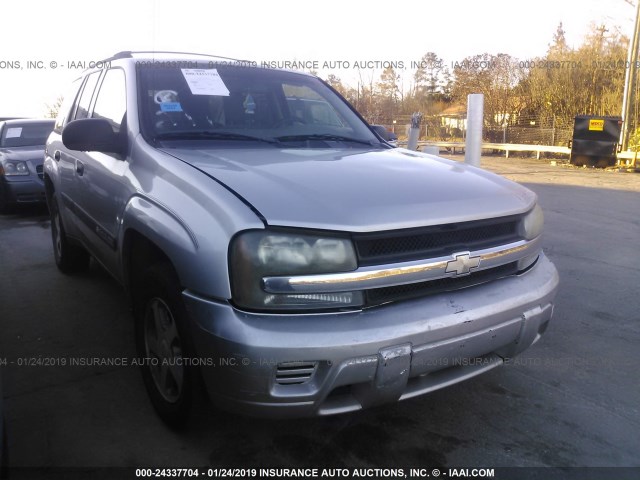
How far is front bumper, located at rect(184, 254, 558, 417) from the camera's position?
200 centimetres

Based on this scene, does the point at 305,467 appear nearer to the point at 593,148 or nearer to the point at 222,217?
the point at 222,217

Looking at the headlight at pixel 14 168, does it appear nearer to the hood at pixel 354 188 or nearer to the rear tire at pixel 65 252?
the rear tire at pixel 65 252

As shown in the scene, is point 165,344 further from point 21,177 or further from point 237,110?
point 21,177

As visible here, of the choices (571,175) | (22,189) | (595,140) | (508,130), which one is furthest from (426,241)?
(508,130)

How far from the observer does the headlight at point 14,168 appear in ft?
27.5

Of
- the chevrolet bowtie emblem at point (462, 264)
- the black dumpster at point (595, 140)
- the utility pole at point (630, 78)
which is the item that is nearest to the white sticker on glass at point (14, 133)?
the chevrolet bowtie emblem at point (462, 264)

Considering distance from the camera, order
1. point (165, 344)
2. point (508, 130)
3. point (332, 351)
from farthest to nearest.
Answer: point (508, 130) < point (165, 344) < point (332, 351)

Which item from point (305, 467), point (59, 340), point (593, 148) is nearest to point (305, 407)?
point (305, 467)

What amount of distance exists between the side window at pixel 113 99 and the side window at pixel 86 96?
27 centimetres

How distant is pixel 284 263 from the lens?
2.07 meters

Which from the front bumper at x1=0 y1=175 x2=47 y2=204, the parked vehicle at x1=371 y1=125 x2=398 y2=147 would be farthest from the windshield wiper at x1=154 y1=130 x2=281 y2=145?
the front bumper at x1=0 y1=175 x2=47 y2=204

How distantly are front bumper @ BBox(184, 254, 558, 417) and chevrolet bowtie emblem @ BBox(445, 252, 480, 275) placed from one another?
0.10m

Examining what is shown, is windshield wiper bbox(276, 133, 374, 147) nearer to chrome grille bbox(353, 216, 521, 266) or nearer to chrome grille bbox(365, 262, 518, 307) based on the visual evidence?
chrome grille bbox(353, 216, 521, 266)

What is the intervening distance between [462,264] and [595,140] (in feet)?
54.7
